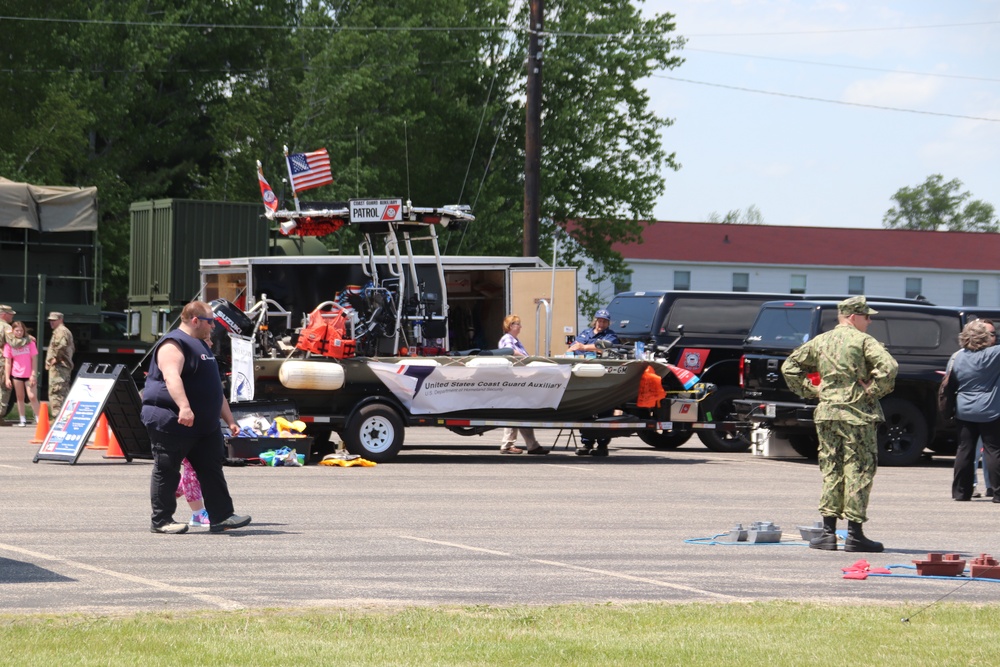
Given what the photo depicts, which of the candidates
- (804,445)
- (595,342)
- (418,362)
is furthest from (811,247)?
(418,362)

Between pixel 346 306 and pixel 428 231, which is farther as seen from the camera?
pixel 428 231

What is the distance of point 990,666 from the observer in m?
6.82

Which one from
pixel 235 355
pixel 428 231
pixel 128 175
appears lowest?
pixel 235 355

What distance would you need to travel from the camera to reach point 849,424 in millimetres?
10930

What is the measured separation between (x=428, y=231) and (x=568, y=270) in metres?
2.24

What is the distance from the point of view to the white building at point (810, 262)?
66.1 m

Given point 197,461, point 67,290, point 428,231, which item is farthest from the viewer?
point 67,290

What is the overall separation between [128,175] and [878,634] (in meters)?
31.3

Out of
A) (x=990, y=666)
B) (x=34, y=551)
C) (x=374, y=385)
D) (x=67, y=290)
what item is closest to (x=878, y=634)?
(x=990, y=666)

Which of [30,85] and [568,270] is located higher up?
[30,85]

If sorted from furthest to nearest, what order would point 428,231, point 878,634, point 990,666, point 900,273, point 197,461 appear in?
1. point 900,273
2. point 428,231
3. point 197,461
4. point 878,634
5. point 990,666

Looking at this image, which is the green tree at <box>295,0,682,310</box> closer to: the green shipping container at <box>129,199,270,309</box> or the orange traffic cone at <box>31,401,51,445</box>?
the green shipping container at <box>129,199,270,309</box>

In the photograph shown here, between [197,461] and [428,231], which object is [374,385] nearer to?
[428,231]

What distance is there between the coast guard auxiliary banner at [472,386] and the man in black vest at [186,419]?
6463 millimetres
